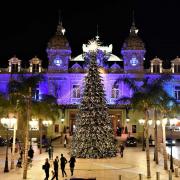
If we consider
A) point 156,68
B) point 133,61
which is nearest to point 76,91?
point 133,61

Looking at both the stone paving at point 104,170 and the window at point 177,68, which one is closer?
the stone paving at point 104,170

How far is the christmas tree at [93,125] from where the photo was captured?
3766 centimetres

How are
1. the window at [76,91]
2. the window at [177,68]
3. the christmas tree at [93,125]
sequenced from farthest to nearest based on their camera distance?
1. the window at [177,68]
2. the window at [76,91]
3. the christmas tree at [93,125]

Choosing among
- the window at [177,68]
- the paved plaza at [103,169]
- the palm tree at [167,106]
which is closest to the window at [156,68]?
the window at [177,68]

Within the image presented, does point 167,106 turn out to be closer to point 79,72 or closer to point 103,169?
point 103,169

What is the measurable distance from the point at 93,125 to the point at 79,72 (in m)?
29.7

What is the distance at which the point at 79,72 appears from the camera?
2640 inches

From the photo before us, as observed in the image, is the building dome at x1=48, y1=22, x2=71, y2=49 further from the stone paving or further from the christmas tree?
the stone paving

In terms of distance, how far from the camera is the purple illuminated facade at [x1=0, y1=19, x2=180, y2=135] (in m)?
66.5

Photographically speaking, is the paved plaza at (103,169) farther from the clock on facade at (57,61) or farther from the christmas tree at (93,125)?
the clock on facade at (57,61)

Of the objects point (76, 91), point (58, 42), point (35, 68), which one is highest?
point (58, 42)

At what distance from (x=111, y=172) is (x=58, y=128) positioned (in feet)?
127

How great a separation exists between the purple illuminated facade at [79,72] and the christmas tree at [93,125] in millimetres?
27172

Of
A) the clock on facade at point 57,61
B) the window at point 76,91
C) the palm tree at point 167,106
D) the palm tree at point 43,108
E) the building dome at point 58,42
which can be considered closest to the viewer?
the palm tree at point 167,106
